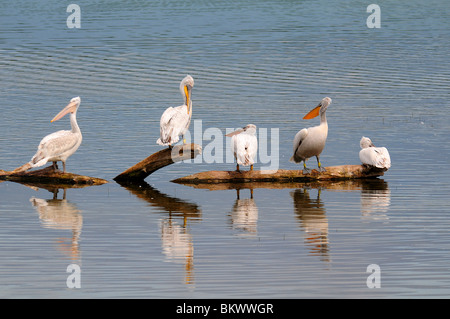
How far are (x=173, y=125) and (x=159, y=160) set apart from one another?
0.48 meters

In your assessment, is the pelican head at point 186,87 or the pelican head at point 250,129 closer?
the pelican head at point 250,129

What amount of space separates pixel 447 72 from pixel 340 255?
17.3 metres

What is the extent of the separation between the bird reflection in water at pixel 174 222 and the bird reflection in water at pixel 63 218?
0.82 metres

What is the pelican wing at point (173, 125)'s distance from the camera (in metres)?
13.1

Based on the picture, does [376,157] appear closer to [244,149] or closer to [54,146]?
[244,149]

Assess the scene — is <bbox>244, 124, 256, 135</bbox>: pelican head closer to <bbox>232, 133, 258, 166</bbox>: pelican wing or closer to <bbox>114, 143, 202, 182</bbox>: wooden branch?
<bbox>232, 133, 258, 166</bbox>: pelican wing

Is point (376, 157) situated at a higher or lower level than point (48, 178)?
higher

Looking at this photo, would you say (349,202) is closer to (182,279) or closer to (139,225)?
(139,225)

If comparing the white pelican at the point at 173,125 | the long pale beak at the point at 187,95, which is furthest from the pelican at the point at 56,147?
the long pale beak at the point at 187,95

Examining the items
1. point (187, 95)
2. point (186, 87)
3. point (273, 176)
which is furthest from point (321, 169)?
point (186, 87)

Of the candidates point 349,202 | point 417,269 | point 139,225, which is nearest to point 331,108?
point 349,202

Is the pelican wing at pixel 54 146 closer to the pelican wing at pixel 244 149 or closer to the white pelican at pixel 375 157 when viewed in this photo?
the pelican wing at pixel 244 149

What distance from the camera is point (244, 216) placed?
11.1 m

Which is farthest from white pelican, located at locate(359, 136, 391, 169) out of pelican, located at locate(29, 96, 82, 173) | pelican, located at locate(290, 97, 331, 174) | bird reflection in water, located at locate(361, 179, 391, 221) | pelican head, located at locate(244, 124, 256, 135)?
pelican, located at locate(29, 96, 82, 173)
